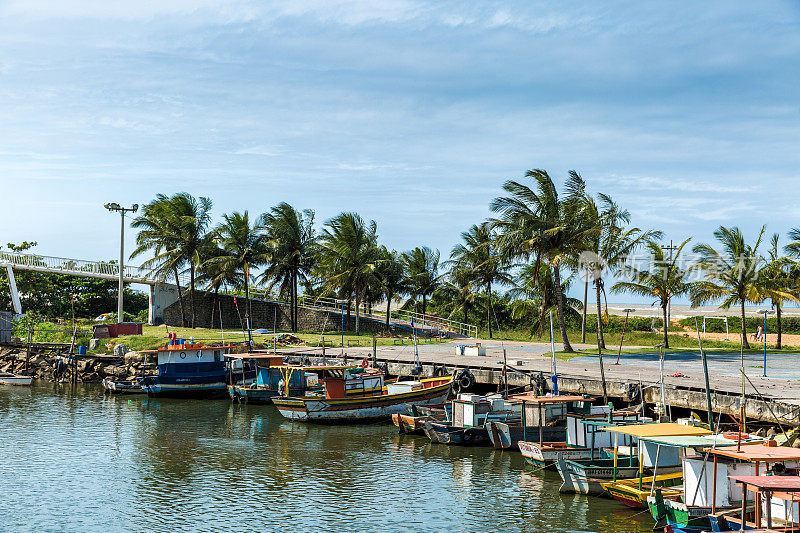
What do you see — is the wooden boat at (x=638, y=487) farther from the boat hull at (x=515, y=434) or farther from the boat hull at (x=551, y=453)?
the boat hull at (x=515, y=434)

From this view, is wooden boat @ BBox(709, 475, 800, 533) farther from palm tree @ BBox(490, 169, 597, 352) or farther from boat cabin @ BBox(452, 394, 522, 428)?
palm tree @ BBox(490, 169, 597, 352)

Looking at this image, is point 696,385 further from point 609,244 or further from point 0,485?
point 0,485

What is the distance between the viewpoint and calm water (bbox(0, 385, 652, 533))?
61.5ft

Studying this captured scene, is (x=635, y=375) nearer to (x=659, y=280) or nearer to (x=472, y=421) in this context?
(x=472, y=421)

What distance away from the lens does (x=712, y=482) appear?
17.0m

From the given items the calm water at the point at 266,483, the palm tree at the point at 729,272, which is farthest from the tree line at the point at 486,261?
the calm water at the point at 266,483

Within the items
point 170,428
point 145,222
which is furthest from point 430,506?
point 145,222

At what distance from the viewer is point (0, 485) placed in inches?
884

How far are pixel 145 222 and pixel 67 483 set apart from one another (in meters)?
45.3

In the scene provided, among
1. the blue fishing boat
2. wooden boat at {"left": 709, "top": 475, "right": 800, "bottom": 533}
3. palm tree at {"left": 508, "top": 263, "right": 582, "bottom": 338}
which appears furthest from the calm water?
palm tree at {"left": 508, "top": 263, "right": 582, "bottom": 338}

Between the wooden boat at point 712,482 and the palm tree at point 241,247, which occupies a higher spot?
the palm tree at point 241,247

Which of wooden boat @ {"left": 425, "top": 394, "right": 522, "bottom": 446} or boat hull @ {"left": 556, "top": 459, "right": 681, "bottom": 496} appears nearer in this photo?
boat hull @ {"left": 556, "top": 459, "right": 681, "bottom": 496}

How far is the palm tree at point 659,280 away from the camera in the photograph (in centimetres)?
4869

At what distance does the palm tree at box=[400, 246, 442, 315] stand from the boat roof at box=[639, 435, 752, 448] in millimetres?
48301
